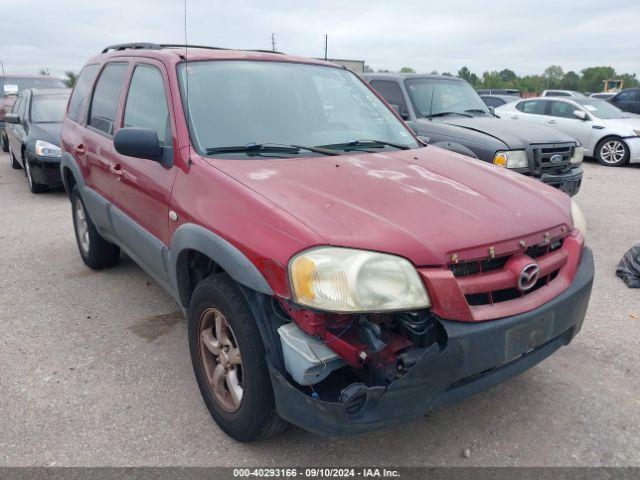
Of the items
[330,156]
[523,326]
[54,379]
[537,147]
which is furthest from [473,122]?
[54,379]

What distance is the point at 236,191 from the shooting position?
7.72 feet

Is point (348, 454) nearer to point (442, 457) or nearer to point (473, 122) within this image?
point (442, 457)

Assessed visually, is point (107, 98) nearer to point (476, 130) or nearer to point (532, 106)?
point (476, 130)

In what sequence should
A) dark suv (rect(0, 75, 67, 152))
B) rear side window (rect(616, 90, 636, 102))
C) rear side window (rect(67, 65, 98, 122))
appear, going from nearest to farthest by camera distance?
rear side window (rect(67, 65, 98, 122))
dark suv (rect(0, 75, 67, 152))
rear side window (rect(616, 90, 636, 102))

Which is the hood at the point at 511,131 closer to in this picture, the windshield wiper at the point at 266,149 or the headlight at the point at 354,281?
the windshield wiper at the point at 266,149

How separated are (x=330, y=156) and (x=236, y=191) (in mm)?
732

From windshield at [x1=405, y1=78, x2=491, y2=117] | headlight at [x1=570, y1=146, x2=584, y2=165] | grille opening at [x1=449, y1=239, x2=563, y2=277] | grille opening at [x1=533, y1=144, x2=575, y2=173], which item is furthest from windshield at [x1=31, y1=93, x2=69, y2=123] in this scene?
grille opening at [x1=449, y1=239, x2=563, y2=277]

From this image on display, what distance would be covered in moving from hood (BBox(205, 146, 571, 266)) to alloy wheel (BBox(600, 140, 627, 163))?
9869 millimetres

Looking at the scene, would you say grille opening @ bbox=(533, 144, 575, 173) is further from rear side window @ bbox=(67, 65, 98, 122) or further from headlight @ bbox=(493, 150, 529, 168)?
rear side window @ bbox=(67, 65, 98, 122)

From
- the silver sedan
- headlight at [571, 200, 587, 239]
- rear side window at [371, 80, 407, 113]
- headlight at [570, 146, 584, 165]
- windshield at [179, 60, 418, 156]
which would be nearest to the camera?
headlight at [571, 200, 587, 239]

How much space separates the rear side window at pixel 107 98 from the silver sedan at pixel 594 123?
8621 millimetres

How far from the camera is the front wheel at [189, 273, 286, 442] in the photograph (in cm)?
218

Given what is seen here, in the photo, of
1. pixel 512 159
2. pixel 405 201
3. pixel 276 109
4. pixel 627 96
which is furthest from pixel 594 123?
pixel 405 201

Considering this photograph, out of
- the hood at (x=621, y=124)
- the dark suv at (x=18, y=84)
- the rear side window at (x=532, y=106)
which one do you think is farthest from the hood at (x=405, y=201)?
the dark suv at (x=18, y=84)
